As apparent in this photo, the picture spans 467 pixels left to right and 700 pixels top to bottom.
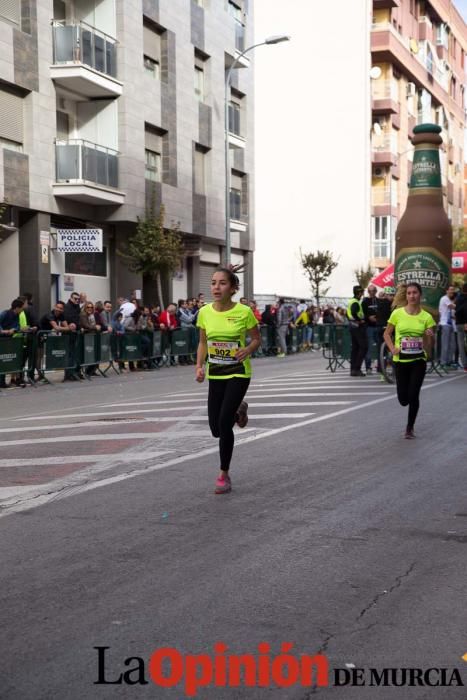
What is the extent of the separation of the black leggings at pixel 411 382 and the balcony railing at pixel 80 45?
2052cm

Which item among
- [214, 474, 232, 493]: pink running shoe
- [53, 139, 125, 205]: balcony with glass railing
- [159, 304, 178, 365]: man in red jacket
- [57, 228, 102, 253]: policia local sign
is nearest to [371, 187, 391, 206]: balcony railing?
[53, 139, 125, 205]: balcony with glass railing

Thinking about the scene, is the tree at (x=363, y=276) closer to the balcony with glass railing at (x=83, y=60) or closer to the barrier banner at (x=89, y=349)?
the balcony with glass railing at (x=83, y=60)

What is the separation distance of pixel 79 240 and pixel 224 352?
1774 centimetres

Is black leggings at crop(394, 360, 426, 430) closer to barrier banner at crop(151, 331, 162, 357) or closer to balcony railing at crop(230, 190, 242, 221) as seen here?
barrier banner at crop(151, 331, 162, 357)

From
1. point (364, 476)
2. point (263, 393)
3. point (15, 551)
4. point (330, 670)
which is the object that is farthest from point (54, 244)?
point (330, 670)

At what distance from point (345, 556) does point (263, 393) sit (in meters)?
11.3

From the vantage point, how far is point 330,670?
12.8 ft

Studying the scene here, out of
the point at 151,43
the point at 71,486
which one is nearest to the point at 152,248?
the point at 151,43

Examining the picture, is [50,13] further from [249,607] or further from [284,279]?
[284,279]

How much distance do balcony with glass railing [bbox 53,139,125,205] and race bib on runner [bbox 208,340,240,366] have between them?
22.0m

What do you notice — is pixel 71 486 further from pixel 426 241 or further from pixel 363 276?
pixel 363 276

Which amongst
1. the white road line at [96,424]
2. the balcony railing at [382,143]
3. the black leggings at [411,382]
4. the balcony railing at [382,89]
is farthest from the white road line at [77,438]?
the balcony railing at [382,89]

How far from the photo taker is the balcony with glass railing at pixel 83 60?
28.8 metres

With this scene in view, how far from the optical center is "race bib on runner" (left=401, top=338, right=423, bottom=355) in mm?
11203
